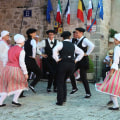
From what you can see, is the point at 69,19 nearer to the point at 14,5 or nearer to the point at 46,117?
Result: the point at 14,5

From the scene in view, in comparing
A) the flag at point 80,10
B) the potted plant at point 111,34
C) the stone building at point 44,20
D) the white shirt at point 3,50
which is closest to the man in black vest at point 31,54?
the white shirt at point 3,50

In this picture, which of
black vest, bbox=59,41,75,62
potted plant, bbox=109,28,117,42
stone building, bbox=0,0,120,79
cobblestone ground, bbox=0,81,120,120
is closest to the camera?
cobblestone ground, bbox=0,81,120,120

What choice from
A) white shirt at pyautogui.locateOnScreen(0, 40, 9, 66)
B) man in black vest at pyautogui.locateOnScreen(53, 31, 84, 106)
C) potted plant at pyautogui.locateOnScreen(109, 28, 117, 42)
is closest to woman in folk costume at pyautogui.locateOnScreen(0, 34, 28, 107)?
white shirt at pyautogui.locateOnScreen(0, 40, 9, 66)

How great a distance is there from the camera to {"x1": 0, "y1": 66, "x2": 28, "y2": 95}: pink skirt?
4.45 meters

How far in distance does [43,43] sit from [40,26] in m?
3.98

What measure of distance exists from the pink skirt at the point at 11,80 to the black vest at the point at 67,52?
870 millimetres

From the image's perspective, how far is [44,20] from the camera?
10.1 m

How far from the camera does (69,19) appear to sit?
943 cm

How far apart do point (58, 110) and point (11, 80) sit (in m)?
1.04

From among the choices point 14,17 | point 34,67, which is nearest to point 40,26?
point 14,17

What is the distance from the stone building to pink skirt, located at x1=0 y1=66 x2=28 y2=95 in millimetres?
5206

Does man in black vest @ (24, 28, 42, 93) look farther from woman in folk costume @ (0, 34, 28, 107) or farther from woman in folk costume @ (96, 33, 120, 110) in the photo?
woman in folk costume @ (96, 33, 120, 110)

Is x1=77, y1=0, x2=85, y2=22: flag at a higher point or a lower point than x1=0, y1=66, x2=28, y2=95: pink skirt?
higher

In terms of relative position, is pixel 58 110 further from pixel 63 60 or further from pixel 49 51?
pixel 49 51
